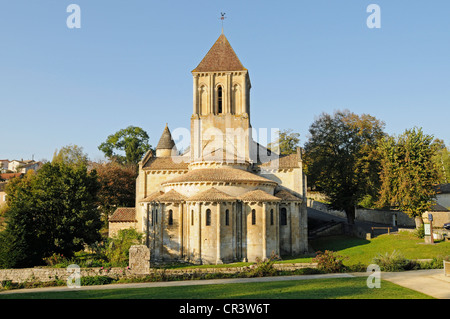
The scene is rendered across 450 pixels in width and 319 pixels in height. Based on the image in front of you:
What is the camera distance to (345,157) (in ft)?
142

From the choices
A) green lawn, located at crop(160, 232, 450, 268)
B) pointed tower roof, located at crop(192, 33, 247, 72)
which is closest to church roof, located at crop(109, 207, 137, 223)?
green lawn, located at crop(160, 232, 450, 268)

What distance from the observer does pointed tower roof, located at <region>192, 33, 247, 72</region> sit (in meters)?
39.7

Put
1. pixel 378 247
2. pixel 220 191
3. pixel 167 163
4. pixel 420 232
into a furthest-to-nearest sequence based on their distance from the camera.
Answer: pixel 167 163 → pixel 420 232 → pixel 378 247 → pixel 220 191

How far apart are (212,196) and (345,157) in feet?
69.3

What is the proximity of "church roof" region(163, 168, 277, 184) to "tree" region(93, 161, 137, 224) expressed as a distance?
64.7 feet

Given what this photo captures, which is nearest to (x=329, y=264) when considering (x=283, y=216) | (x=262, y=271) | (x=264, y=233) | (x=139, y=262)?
(x=262, y=271)

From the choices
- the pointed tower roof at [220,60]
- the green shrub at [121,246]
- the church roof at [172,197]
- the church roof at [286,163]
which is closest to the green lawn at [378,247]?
the church roof at [286,163]

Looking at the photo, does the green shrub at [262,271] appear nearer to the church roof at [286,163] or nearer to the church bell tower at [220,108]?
the church roof at [286,163]

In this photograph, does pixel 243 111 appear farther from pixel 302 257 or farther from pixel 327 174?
pixel 302 257

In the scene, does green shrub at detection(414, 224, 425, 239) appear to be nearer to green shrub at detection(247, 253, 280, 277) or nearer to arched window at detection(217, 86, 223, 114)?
green shrub at detection(247, 253, 280, 277)

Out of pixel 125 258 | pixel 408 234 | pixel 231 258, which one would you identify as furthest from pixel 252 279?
pixel 408 234

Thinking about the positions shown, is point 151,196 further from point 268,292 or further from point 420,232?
point 420,232
